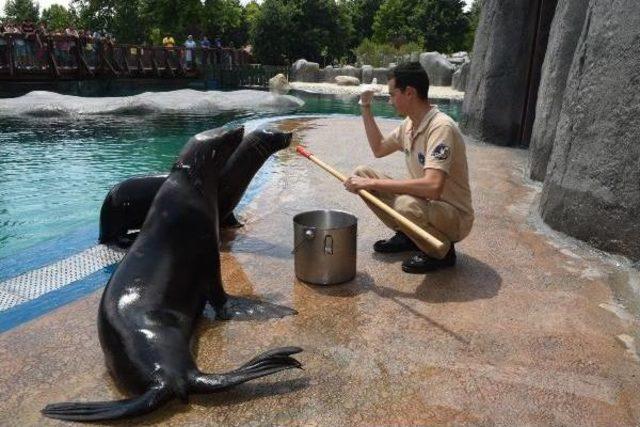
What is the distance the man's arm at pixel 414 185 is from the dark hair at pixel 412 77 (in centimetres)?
49

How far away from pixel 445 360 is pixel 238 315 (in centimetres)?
108

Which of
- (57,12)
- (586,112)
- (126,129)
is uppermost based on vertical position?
(57,12)

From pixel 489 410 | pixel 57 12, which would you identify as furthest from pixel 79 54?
pixel 57 12

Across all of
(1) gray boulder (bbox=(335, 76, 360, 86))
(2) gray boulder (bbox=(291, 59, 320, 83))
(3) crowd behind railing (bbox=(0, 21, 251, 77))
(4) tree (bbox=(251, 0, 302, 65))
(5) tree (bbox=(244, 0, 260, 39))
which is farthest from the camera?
(5) tree (bbox=(244, 0, 260, 39))

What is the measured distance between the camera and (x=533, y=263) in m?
3.52

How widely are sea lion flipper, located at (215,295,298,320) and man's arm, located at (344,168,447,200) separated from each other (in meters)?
0.82

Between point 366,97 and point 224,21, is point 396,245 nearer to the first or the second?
point 366,97

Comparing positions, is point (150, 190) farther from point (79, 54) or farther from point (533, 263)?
point (79, 54)

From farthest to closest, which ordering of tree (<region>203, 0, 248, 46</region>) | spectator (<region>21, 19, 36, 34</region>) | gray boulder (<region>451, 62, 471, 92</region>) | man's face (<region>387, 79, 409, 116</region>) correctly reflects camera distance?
tree (<region>203, 0, 248, 46</region>)
gray boulder (<region>451, 62, 471, 92</region>)
spectator (<region>21, 19, 36, 34</region>)
man's face (<region>387, 79, 409, 116</region>)

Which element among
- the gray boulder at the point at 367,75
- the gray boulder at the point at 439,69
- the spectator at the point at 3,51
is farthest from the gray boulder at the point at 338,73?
the spectator at the point at 3,51

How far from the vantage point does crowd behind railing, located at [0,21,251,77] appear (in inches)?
666

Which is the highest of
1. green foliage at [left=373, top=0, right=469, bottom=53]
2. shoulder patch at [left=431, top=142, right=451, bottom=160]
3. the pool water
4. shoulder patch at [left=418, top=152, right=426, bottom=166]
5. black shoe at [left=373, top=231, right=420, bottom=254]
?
green foliage at [left=373, top=0, right=469, bottom=53]

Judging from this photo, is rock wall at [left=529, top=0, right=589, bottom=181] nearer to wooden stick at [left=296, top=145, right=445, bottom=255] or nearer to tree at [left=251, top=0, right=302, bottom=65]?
wooden stick at [left=296, top=145, right=445, bottom=255]

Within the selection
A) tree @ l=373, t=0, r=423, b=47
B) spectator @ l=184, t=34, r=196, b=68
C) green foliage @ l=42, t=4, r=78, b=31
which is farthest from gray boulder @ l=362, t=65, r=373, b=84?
green foliage @ l=42, t=4, r=78, b=31
